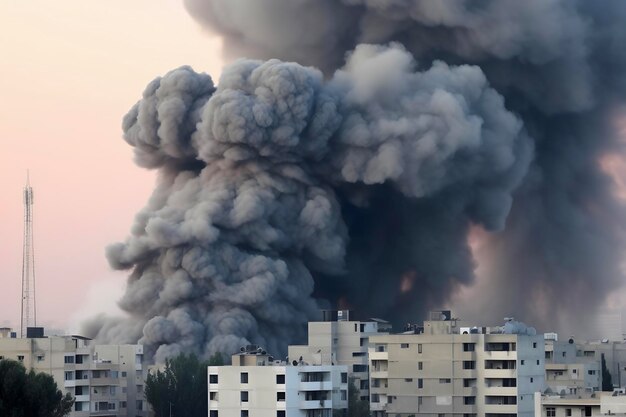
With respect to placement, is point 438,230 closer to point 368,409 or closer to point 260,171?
point 260,171

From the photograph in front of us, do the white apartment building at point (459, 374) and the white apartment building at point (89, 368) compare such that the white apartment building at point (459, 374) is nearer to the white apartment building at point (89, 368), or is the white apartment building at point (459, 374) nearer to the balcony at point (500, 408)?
the balcony at point (500, 408)

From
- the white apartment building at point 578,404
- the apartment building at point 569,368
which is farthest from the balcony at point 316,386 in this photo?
the white apartment building at point 578,404

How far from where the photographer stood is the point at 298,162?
92.0m

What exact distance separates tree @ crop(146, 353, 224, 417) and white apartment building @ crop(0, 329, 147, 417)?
105 inches

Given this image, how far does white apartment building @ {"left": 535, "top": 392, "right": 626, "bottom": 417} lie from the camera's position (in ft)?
201

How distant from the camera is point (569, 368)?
8044cm

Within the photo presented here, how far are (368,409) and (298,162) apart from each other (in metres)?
19.3

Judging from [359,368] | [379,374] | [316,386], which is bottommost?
[316,386]

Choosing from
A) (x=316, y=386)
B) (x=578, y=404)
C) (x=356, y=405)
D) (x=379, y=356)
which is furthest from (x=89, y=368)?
(x=578, y=404)

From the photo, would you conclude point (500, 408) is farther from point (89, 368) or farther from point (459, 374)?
point (89, 368)

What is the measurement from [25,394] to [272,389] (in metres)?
7.20

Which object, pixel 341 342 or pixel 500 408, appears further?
pixel 341 342

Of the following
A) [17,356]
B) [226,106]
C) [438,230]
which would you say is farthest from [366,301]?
[17,356]

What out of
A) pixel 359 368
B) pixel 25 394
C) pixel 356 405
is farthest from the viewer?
pixel 359 368
